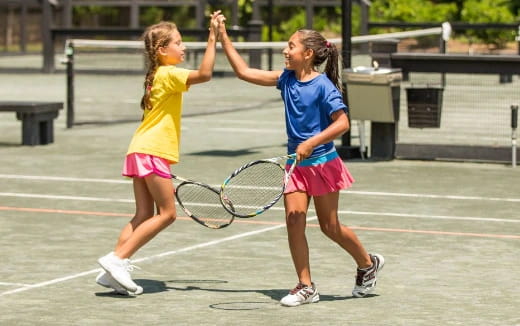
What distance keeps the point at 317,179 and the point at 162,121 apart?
1.11 meters

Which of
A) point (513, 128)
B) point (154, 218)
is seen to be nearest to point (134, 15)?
point (513, 128)

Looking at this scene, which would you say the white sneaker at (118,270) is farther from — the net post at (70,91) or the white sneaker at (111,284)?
the net post at (70,91)

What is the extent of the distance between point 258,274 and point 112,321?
6.38 ft

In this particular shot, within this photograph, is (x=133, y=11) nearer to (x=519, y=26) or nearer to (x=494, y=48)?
(x=494, y=48)

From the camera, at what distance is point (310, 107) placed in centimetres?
878

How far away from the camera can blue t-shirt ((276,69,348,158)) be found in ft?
28.8

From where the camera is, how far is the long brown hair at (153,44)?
9.07 metres

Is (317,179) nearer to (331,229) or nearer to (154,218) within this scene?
(331,229)

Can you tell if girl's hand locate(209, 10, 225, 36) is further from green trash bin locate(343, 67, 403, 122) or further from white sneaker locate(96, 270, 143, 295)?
green trash bin locate(343, 67, 403, 122)

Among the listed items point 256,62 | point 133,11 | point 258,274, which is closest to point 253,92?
point 256,62

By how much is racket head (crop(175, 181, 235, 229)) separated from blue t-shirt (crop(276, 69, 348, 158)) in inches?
25.7

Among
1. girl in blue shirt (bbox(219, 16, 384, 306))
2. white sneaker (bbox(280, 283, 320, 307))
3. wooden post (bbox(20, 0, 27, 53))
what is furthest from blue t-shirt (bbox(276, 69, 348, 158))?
wooden post (bbox(20, 0, 27, 53))

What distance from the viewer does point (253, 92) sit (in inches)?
1228

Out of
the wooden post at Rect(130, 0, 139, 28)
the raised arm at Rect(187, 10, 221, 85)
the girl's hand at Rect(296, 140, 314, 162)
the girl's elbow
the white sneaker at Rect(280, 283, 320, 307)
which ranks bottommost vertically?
the white sneaker at Rect(280, 283, 320, 307)
